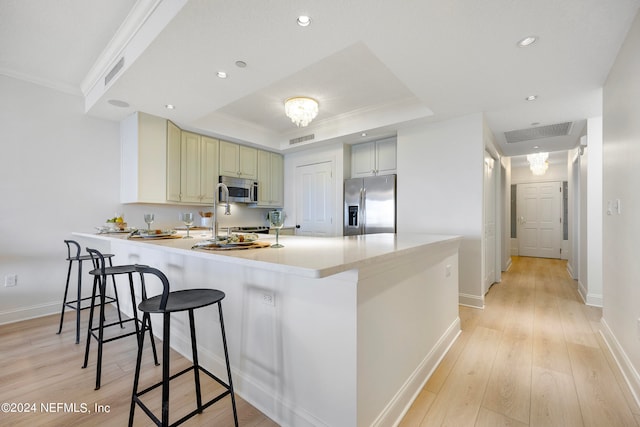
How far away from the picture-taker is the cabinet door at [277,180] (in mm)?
5113

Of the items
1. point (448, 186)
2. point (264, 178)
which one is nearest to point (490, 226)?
point (448, 186)

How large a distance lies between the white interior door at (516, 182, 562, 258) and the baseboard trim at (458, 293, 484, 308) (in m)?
5.38

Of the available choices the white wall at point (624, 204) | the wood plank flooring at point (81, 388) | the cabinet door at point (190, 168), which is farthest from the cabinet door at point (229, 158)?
the white wall at point (624, 204)

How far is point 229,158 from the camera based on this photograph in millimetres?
4418

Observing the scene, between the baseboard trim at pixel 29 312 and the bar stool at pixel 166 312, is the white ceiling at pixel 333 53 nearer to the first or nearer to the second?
the bar stool at pixel 166 312

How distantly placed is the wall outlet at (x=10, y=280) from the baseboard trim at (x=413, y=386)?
3.80 metres

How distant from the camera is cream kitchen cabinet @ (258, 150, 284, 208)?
489 cm

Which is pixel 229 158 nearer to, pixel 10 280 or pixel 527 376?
pixel 10 280

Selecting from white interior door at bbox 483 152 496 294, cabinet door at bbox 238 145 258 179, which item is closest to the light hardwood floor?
white interior door at bbox 483 152 496 294

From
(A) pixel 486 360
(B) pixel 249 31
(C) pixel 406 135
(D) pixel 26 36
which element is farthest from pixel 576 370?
(D) pixel 26 36

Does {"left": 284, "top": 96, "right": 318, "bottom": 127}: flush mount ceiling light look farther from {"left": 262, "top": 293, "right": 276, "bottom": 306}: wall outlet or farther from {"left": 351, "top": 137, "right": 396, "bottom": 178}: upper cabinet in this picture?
{"left": 262, "top": 293, "right": 276, "bottom": 306}: wall outlet

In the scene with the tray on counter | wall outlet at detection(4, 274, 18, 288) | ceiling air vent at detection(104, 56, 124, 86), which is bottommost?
wall outlet at detection(4, 274, 18, 288)

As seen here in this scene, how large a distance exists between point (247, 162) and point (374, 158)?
2101 millimetres

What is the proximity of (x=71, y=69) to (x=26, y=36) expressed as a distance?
0.53m
